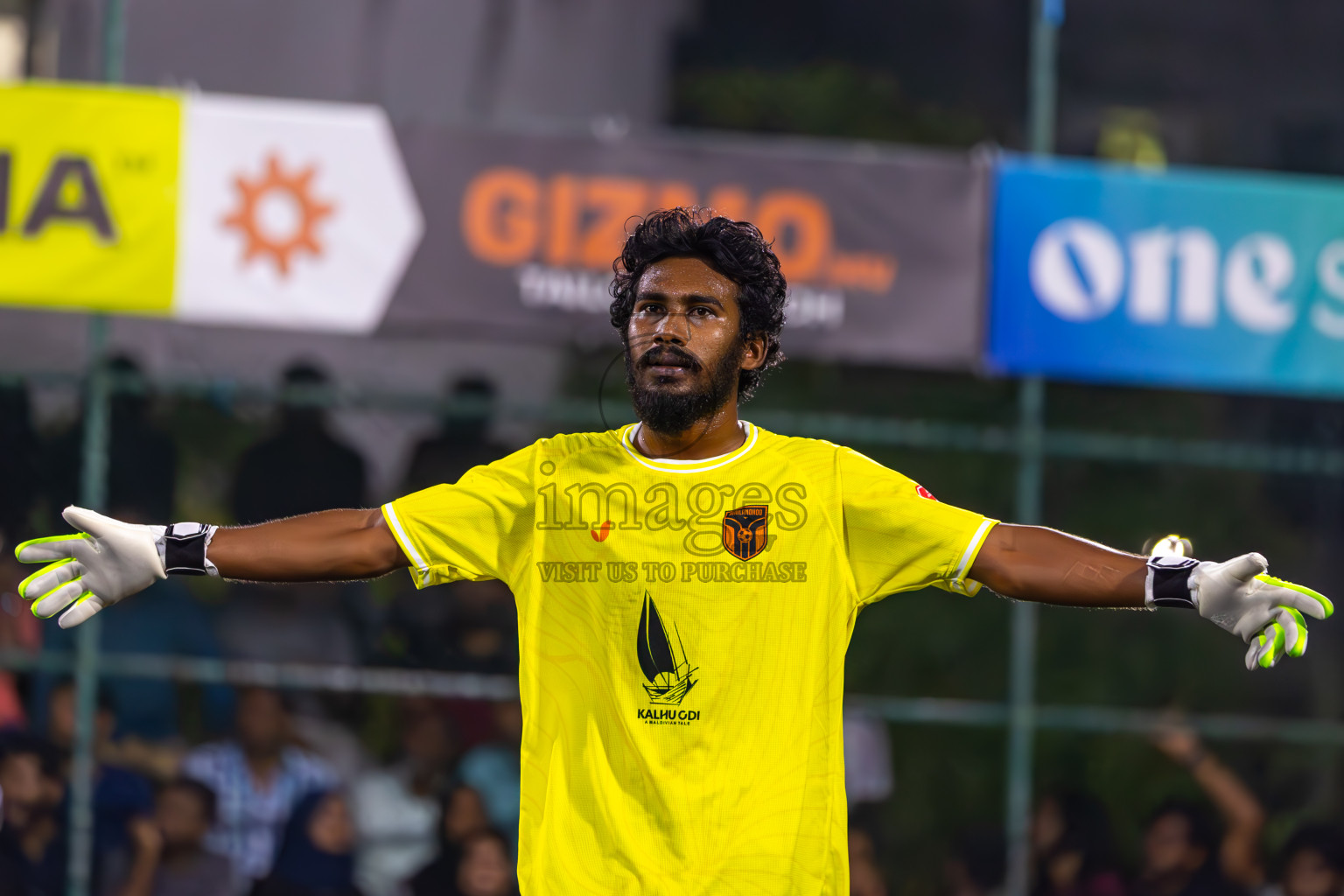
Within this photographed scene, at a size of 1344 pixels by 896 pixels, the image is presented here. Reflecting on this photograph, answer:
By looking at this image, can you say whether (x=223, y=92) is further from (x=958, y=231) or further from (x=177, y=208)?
(x=958, y=231)

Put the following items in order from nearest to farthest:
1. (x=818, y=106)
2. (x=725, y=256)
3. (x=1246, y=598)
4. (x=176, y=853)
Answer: (x=1246, y=598) < (x=725, y=256) < (x=176, y=853) < (x=818, y=106)

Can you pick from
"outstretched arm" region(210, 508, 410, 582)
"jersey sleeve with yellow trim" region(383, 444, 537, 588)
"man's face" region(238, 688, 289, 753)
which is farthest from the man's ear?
"man's face" region(238, 688, 289, 753)

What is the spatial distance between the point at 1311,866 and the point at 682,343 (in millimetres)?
5878

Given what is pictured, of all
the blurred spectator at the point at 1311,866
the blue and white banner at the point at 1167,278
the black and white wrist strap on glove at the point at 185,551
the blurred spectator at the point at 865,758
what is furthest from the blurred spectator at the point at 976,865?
the black and white wrist strap on glove at the point at 185,551

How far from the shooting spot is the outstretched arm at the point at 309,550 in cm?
364

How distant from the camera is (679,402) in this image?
146 inches

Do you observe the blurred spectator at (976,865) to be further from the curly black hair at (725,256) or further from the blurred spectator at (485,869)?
the curly black hair at (725,256)

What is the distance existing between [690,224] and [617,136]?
417 cm

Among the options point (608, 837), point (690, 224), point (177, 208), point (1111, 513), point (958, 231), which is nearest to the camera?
point (608, 837)

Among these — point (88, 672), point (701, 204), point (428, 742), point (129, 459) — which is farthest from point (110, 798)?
point (701, 204)

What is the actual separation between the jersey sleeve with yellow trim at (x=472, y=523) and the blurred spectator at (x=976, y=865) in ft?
16.8

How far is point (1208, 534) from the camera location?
876 centimetres

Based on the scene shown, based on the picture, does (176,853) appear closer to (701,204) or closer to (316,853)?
(316,853)

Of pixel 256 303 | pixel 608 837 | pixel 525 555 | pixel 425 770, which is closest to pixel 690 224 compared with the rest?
pixel 525 555
